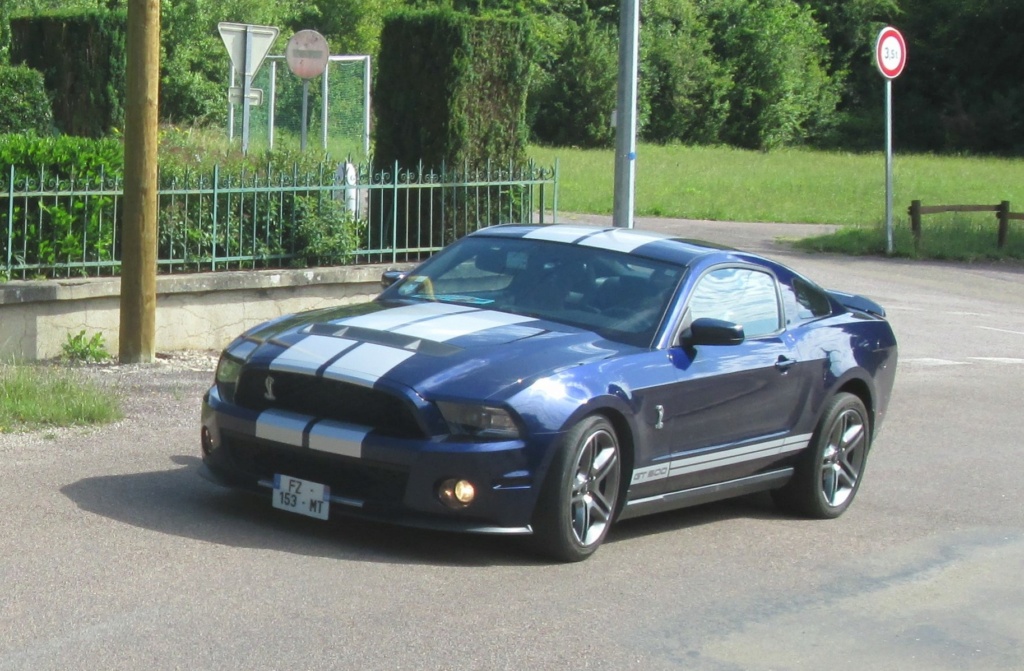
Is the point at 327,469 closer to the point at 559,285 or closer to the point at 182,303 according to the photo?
the point at 559,285

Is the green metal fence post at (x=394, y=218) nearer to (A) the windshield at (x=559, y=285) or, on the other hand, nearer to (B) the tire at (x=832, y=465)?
(A) the windshield at (x=559, y=285)

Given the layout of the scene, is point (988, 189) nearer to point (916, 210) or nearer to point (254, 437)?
point (916, 210)

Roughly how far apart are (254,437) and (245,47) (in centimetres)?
1201

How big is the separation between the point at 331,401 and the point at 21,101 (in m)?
10.7

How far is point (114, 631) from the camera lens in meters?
5.27

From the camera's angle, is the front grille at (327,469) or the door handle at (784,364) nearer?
the front grille at (327,469)

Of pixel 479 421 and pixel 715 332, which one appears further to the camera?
pixel 715 332

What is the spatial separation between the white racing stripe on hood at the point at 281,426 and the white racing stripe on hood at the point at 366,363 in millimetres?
244

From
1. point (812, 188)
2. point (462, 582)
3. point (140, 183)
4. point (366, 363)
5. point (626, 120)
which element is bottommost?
point (462, 582)

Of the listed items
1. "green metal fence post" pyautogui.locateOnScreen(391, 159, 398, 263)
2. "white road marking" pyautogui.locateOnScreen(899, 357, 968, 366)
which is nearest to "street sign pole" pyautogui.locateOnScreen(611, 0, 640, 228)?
"green metal fence post" pyautogui.locateOnScreen(391, 159, 398, 263)

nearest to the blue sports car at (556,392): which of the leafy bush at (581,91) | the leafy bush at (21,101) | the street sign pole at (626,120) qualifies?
the street sign pole at (626,120)

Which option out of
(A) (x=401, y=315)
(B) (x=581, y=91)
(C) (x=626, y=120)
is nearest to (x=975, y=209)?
(C) (x=626, y=120)

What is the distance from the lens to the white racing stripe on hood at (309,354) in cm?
655

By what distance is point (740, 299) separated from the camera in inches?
309
